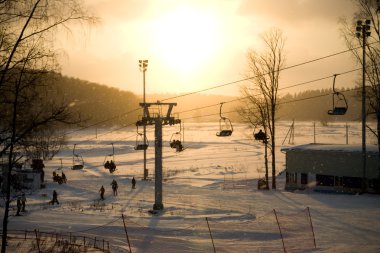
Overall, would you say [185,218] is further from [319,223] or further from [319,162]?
[319,162]

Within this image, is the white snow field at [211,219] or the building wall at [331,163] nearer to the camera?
the white snow field at [211,219]

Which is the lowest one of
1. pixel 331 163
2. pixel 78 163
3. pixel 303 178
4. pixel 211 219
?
pixel 211 219

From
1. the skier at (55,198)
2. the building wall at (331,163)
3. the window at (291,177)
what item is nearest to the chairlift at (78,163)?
the skier at (55,198)

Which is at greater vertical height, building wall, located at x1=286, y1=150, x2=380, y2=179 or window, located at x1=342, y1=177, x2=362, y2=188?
building wall, located at x1=286, y1=150, x2=380, y2=179

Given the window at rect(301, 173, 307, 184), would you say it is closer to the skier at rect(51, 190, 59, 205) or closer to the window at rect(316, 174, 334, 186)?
the window at rect(316, 174, 334, 186)

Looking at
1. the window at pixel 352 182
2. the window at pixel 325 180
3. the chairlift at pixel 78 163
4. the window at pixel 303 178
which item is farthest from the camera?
the chairlift at pixel 78 163

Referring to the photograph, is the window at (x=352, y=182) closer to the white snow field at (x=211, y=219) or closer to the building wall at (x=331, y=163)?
the building wall at (x=331, y=163)

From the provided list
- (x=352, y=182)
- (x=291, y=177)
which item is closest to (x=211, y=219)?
(x=291, y=177)

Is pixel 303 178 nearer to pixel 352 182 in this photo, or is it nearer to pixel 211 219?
pixel 352 182

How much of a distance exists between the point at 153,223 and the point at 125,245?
4.59 metres

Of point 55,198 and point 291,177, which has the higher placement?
point 291,177

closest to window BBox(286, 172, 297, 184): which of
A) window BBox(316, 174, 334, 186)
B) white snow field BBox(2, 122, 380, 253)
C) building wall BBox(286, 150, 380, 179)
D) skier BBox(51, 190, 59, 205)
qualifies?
building wall BBox(286, 150, 380, 179)

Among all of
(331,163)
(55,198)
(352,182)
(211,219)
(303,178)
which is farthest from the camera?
(303,178)

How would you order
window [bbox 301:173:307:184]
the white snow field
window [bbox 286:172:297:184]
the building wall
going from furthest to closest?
window [bbox 286:172:297:184] < window [bbox 301:173:307:184] < the building wall < the white snow field
